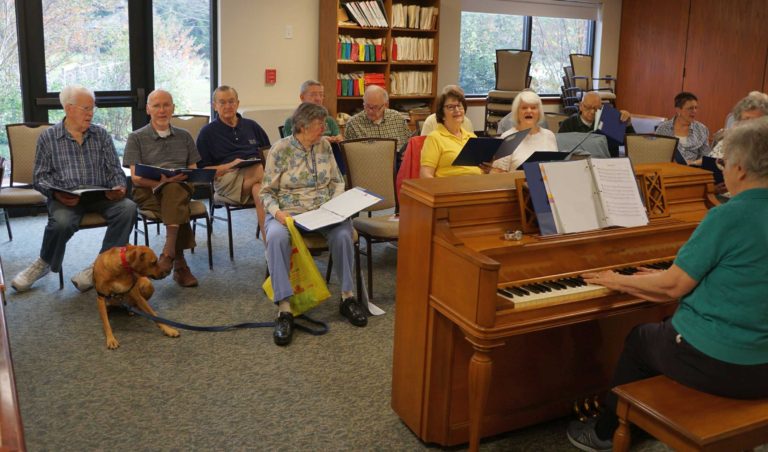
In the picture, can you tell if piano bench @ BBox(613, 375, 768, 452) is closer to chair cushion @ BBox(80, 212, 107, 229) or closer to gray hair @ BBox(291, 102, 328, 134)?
gray hair @ BBox(291, 102, 328, 134)

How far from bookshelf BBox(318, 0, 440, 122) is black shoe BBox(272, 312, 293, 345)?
3640 mm

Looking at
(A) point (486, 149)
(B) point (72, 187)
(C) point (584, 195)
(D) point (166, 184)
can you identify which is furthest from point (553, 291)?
(B) point (72, 187)

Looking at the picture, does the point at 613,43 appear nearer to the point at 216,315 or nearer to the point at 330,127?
the point at 330,127

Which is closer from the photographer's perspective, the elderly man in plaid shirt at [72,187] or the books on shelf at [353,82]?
the elderly man in plaid shirt at [72,187]

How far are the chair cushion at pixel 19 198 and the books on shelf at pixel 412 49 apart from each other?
3837 millimetres

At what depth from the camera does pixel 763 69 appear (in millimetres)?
8641

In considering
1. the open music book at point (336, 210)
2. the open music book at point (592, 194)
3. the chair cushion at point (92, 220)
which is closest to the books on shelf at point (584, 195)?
the open music book at point (592, 194)

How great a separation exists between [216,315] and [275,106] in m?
3.29

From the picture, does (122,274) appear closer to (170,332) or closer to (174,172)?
(170,332)

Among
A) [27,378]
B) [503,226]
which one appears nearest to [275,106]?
[27,378]

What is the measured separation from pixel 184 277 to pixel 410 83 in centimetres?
393

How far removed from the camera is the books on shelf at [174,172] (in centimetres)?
438

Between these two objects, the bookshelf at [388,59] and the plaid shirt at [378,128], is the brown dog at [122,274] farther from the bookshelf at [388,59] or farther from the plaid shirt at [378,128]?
the bookshelf at [388,59]

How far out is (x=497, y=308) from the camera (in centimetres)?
235
